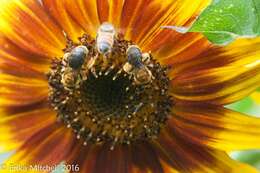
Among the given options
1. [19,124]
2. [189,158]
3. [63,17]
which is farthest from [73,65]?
[189,158]

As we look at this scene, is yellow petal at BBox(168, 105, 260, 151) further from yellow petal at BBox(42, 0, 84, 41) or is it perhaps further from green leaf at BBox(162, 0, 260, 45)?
green leaf at BBox(162, 0, 260, 45)

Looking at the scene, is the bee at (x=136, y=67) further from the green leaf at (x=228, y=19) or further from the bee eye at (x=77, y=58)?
the green leaf at (x=228, y=19)

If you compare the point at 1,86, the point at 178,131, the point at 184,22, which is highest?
the point at 184,22

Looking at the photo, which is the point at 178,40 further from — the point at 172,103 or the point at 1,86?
the point at 1,86

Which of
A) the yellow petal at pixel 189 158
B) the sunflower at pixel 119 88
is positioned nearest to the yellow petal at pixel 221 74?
the sunflower at pixel 119 88

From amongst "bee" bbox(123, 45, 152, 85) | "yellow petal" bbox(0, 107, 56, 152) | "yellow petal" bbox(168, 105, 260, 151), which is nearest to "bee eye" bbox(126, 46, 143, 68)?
"bee" bbox(123, 45, 152, 85)

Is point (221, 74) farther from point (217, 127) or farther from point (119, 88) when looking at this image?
point (119, 88)

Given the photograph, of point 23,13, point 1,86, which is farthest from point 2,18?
point 1,86
